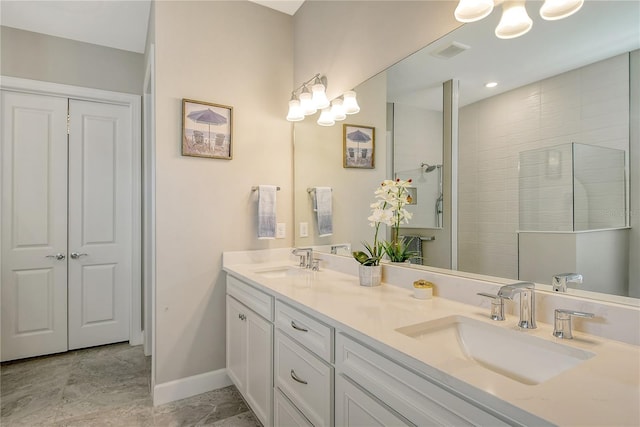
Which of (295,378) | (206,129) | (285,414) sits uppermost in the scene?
(206,129)

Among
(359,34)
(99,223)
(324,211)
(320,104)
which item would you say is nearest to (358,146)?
(320,104)

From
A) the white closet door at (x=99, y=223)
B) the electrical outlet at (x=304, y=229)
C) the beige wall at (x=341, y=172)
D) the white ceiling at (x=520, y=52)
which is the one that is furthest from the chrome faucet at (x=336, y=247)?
the white closet door at (x=99, y=223)

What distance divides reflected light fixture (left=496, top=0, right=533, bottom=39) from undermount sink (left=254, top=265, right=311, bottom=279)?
1575 mm

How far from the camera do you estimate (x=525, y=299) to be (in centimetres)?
107

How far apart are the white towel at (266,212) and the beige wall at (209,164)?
4.0 inches

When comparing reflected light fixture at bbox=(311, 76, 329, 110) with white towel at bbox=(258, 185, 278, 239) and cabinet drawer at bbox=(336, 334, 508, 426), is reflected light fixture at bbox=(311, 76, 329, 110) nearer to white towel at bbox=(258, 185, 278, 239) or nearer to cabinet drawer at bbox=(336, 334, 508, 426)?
white towel at bbox=(258, 185, 278, 239)

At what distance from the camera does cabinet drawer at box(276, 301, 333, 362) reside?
1213 millimetres

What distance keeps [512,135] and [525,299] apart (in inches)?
22.8

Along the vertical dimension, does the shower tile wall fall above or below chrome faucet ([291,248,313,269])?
above

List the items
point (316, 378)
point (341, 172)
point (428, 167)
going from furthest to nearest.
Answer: point (341, 172), point (428, 167), point (316, 378)

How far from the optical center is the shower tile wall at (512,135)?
998mm

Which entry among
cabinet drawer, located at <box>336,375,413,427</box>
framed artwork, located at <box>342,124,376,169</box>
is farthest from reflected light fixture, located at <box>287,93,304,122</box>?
cabinet drawer, located at <box>336,375,413,427</box>

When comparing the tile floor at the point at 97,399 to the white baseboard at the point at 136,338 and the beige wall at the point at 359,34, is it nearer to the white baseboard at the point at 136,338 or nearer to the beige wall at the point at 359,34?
the white baseboard at the point at 136,338

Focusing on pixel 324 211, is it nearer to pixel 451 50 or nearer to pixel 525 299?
pixel 451 50
